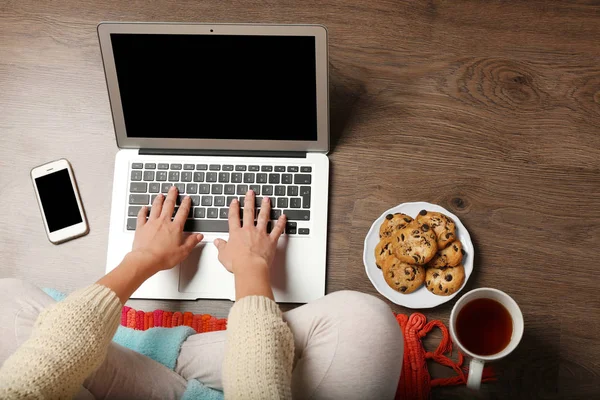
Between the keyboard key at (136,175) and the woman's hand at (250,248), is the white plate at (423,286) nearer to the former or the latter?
the woman's hand at (250,248)

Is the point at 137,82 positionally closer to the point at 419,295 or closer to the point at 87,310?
the point at 87,310

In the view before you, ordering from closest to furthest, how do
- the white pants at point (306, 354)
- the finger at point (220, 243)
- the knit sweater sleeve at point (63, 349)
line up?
1. the knit sweater sleeve at point (63, 349)
2. the white pants at point (306, 354)
3. the finger at point (220, 243)

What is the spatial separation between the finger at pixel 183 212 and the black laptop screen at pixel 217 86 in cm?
10

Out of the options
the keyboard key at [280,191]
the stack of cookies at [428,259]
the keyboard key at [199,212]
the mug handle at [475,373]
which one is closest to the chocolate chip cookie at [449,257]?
the stack of cookies at [428,259]

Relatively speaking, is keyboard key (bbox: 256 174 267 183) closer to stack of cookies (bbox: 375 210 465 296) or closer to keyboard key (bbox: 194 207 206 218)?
keyboard key (bbox: 194 207 206 218)

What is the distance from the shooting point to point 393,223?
0.85m

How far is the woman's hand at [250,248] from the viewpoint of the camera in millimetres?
821

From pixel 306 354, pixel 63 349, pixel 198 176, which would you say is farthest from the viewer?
pixel 198 176

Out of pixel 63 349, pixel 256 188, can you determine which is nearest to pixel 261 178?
pixel 256 188

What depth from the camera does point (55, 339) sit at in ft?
2.26

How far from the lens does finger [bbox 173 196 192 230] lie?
0.87 meters

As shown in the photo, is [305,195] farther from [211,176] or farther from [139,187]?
[139,187]

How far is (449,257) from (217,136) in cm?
37

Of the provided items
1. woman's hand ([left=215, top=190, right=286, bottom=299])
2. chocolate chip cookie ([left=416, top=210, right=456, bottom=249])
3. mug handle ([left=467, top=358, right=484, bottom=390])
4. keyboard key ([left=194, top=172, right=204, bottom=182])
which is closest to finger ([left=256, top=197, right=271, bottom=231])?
woman's hand ([left=215, top=190, right=286, bottom=299])
